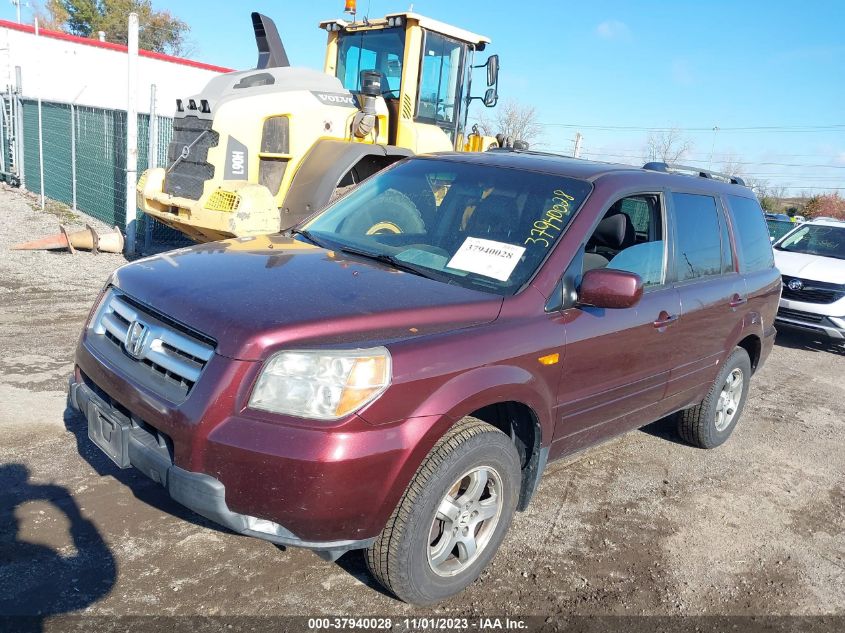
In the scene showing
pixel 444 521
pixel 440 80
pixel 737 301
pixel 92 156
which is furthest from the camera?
pixel 92 156

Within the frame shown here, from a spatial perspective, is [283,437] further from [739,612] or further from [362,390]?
[739,612]

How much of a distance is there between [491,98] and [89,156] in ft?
26.4

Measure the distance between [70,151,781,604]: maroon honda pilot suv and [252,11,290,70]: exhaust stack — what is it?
478 centimetres

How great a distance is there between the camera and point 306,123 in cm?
742

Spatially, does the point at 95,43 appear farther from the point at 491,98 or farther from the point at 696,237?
the point at 696,237

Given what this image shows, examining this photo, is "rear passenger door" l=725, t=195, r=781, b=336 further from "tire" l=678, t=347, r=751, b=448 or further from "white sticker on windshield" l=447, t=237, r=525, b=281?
"white sticker on windshield" l=447, t=237, r=525, b=281

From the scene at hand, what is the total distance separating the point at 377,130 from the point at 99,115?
6495mm

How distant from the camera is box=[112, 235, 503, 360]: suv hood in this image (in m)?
2.57

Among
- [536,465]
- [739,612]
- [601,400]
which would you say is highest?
[601,400]

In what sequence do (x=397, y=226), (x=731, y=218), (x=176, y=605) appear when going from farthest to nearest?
(x=731, y=218) < (x=397, y=226) < (x=176, y=605)

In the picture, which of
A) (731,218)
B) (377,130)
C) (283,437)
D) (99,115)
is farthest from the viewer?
(99,115)

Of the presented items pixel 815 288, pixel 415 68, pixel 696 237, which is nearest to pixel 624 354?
pixel 696 237

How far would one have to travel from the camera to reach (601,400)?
3646 millimetres

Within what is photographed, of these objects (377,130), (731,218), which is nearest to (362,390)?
(731,218)
